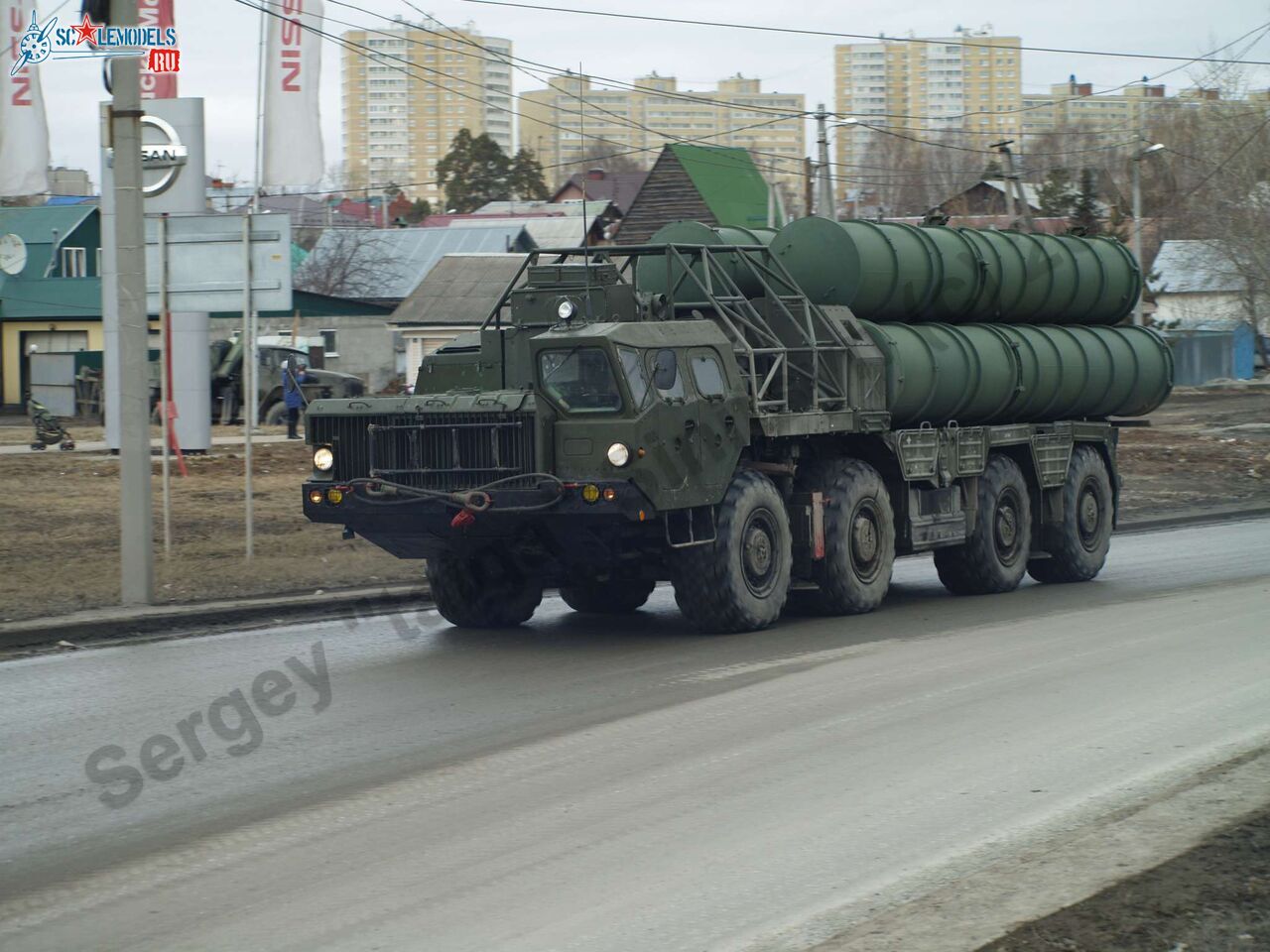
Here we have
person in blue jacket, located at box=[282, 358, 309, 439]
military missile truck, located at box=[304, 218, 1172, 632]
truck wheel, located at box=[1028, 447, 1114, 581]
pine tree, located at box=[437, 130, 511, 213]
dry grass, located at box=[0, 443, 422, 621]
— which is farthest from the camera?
pine tree, located at box=[437, 130, 511, 213]

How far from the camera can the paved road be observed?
19.8 feet

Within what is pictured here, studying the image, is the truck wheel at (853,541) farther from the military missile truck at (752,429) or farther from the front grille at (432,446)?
the front grille at (432,446)

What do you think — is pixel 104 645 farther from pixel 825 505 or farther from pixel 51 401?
pixel 51 401

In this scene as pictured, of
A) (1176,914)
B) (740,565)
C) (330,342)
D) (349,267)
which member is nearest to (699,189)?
(349,267)

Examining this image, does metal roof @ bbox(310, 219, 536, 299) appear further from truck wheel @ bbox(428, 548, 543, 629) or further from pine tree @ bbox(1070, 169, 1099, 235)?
truck wheel @ bbox(428, 548, 543, 629)

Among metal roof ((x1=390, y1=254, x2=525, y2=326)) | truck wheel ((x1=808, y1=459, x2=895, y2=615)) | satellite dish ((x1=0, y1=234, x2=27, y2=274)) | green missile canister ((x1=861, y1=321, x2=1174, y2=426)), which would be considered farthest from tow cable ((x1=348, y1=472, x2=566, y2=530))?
satellite dish ((x1=0, y1=234, x2=27, y2=274))

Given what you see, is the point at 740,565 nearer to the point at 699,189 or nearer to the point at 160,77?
the point at 160,77

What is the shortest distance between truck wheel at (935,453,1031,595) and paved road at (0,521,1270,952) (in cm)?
297

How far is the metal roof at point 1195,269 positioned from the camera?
200ft

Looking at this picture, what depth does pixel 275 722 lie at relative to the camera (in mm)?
9414

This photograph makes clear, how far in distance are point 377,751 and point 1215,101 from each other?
5341cm

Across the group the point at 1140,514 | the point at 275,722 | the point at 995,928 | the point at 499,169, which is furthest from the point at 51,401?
the point at 499,169

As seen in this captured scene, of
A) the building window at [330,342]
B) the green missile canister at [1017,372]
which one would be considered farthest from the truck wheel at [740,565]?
the building window at [330,342]

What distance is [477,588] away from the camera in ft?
44.3
